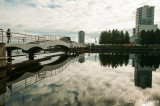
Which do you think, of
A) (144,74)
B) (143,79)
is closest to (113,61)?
(144,74)

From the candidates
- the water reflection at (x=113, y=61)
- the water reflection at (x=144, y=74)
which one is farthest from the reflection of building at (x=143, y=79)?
the water reflection at (x=113, y=61)

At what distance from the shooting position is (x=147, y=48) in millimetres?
78750

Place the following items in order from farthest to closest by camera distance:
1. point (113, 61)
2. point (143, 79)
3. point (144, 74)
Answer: point (113, 61) → point (144, 74) → point (143, 79)

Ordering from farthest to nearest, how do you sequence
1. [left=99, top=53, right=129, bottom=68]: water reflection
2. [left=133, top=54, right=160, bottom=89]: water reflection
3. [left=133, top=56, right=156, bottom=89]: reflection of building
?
1. [left=99, top=53, right=129, bottom=68]: water reflection
2. [left=133, top=54, right=160, bottom=89]: water reflection
3. [left=133, top=56, right=156, bottom=89]: reflection of building

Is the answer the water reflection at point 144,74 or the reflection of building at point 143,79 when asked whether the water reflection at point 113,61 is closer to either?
the water reflection at point 144,74

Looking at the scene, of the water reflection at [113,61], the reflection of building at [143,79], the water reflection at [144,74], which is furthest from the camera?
the water reflection at [113,61]

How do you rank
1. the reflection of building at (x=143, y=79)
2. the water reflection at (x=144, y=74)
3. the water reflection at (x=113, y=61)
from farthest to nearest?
the water reflection at (x=113, y=61), the water reflection at (x=144, y=74), the reflection of building at (x=143, y=79)

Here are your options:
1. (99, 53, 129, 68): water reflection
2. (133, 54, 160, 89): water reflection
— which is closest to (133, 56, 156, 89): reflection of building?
(133, 54, 160, 89): water reflection

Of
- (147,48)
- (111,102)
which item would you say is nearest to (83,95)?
(111,102)

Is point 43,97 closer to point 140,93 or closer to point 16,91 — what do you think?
point 16,91

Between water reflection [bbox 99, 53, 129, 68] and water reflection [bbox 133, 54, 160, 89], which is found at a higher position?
water reflection [bbox 99, 53, 129, 68]

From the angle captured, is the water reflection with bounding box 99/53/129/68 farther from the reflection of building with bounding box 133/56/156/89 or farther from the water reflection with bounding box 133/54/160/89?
the reflection of building with bounding box 133/56/156/89

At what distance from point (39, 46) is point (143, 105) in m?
21.8

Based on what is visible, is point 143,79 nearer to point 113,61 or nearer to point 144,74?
point 144,74
